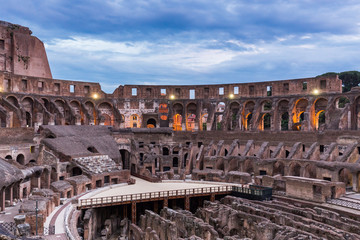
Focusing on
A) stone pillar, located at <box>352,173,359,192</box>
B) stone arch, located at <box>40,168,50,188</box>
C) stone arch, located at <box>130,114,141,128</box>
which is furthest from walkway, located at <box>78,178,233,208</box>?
stone arch, located at <box>130,114,141,128</box>

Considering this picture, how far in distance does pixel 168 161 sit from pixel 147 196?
14.3 meters

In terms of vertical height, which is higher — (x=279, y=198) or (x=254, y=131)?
(x=254, y=131)

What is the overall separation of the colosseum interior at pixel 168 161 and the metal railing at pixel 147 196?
199mm

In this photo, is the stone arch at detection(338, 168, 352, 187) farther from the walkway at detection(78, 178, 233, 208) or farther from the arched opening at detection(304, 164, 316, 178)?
the walkway at detection(78, 178, 233, 208)

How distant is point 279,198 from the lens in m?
32.4

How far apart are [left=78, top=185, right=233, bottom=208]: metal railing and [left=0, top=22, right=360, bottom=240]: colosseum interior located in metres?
0.20

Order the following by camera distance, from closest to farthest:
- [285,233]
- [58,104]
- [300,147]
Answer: [285,233] < [300,147] < [58,104]

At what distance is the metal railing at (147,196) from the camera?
28.4m

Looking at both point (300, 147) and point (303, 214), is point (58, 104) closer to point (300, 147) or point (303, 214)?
point (300, 147)

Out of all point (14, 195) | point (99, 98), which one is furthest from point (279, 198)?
point (99, 98)

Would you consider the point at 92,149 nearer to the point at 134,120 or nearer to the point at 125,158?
the point at 125,158

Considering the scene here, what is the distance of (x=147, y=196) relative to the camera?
31203 mm

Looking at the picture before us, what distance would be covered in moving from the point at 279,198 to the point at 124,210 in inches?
600

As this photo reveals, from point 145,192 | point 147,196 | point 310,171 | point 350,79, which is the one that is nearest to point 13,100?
point 145,192
